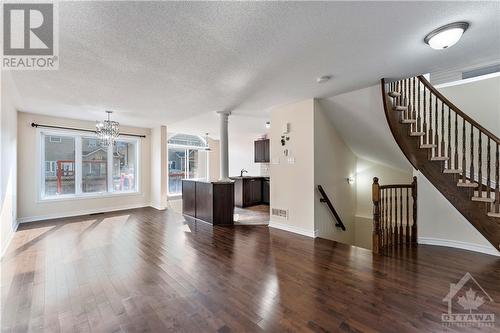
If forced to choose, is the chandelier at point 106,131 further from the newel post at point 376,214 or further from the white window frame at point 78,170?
the newel post at point 376,214

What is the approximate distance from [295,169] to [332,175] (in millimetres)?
831

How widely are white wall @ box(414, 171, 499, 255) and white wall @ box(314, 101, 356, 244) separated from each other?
1.37 m

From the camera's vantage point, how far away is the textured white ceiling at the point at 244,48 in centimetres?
173

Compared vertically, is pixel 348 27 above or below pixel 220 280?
above

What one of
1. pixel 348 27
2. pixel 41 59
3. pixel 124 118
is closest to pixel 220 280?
pixel 348 27

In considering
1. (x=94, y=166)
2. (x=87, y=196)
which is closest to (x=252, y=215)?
(x=87, y=196)

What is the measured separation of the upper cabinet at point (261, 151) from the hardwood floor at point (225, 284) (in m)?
3.79

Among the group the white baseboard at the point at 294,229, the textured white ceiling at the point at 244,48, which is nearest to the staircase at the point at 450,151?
the textured white ceiling at the point at 244,48

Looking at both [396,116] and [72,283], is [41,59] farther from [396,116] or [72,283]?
[396,116]

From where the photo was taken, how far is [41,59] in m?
2.48

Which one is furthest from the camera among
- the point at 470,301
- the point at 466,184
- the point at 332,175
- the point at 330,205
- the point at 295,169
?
the point at 332,175

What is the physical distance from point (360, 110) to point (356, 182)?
2.38 meters

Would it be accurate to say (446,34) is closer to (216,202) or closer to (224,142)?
(224,142)

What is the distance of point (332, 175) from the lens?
4430 mm
